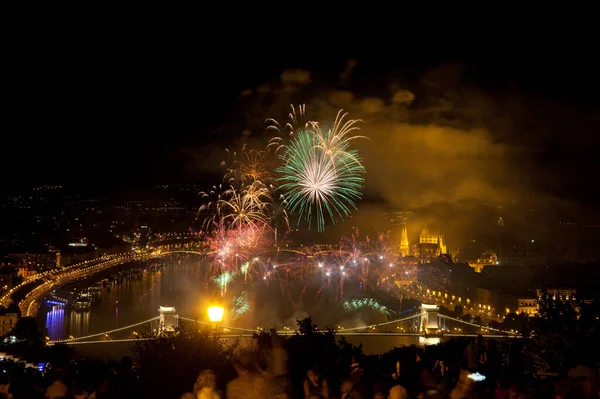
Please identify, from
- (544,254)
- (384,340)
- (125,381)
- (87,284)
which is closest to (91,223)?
(87,284)

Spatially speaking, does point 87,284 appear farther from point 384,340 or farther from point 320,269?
point 384,340

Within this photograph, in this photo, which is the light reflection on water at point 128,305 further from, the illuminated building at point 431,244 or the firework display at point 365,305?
the illuminated building at point 431,244

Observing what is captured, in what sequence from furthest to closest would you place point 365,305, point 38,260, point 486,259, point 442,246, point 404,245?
1. point 404,245
2. point 442,246
3. point 486,259
4. point 38,260
5. point 365,305

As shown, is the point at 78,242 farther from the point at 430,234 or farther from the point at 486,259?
the point at 486,259

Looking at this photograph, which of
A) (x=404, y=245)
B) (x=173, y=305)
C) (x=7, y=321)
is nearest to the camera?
(x=7, y=321)

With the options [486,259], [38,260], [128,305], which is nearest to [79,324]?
[128,305]

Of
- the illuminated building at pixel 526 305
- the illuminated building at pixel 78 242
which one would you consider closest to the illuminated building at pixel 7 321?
the illuminated building at pixel 526 305

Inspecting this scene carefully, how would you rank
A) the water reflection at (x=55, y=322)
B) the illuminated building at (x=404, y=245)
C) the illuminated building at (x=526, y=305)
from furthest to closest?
the illuminated building at (x=404, y=245), the illuminated building at (x=526, y=305), the water reflection at (x=55, y=322)
